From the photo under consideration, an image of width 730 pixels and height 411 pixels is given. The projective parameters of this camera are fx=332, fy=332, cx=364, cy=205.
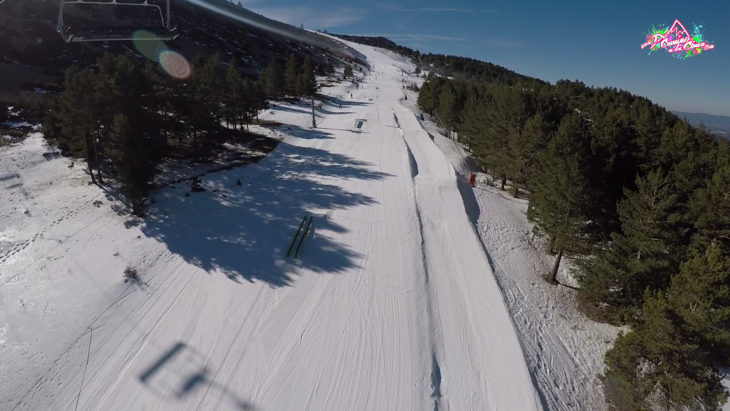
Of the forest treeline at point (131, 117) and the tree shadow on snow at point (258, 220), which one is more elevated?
the forest treeline at point (131, 117)

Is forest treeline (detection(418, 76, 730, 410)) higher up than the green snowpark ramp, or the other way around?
forest treeline (detection(418, 76, 730, 410))

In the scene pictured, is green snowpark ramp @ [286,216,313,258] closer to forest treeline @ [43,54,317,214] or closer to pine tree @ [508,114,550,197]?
forest treeline @ [43,54,317,214]

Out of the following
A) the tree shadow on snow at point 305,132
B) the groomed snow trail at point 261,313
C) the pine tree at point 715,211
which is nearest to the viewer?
the groomed snow trail at point 261,313

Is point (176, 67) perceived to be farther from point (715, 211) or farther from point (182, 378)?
point (715, 211)

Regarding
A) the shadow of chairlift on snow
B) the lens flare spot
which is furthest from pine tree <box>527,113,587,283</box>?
the lens flare spot

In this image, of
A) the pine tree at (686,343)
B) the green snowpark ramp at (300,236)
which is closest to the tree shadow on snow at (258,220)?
the green snowpark ramp at (300,236)

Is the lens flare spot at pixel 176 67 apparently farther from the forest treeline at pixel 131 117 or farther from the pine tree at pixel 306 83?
the pine tree at pixel 306 83

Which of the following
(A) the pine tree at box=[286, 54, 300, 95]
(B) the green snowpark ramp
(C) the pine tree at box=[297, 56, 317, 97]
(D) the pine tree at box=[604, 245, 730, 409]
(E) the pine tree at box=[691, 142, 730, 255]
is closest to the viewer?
(D) the pine tree at box=[604, 245, 730, 409]

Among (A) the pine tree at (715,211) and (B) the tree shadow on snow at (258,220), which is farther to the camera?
(B) the tree shadow on snow at (258,220)
